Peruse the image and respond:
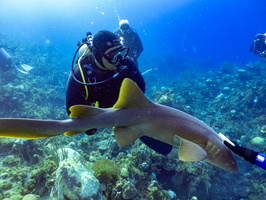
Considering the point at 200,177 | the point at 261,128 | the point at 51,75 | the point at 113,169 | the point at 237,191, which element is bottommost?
the point at 237,191

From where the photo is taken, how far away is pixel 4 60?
15.1 metres

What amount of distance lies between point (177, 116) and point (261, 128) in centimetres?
1089

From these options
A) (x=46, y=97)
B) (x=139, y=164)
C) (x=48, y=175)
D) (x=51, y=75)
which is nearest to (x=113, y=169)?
(x=139, y=164)

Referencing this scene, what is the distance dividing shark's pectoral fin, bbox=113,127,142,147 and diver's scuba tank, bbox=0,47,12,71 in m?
17.0

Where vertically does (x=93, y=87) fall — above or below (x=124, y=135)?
above

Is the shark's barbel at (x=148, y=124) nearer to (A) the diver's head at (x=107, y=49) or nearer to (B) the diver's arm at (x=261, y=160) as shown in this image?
(B) the diver's arm at (x=261, y=160)

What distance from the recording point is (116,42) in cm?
319

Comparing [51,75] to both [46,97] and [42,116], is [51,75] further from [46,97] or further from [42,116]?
[42,116]

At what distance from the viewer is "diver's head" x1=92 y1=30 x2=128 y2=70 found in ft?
10.2

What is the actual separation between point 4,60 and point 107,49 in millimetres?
16507

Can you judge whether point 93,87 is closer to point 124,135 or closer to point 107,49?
point 107,49

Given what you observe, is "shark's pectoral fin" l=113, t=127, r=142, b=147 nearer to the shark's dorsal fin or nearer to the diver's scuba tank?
the shark's dorsal fin

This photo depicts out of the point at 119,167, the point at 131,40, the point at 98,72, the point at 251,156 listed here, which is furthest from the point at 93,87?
the point at 131,40

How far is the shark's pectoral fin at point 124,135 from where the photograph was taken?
2.27m
